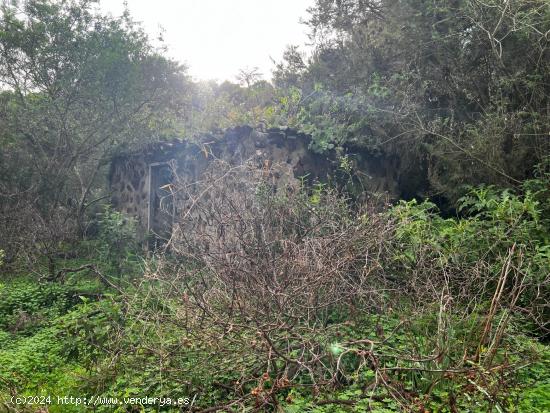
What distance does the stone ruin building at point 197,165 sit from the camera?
8289 millimetres

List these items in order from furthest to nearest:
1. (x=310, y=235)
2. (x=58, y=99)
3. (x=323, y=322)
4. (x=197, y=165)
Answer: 1. (x=58, y=99)
2. (x=197, y=165)
3. (x=310, y=235)
4. (x=323, y=322)

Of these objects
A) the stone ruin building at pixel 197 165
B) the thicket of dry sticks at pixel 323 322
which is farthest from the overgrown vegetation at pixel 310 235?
the stone ruin building at pixel 197 165

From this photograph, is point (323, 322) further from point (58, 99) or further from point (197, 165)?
point (58, 99)

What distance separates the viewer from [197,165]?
30.1 ft

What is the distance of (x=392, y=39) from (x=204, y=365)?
8126 millimetres

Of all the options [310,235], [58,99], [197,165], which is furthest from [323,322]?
[58,99]

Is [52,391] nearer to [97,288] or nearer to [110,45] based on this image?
[97,288]

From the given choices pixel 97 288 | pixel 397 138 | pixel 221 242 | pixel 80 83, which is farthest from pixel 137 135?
pixel 221 242

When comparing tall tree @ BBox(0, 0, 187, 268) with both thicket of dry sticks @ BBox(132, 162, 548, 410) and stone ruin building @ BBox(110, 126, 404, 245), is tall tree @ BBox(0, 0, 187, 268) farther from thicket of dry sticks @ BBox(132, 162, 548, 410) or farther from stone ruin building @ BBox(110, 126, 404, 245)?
thicket of dry sticks @ BBox(132, 162, 548, 410)

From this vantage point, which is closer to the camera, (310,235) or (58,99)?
(310,235)

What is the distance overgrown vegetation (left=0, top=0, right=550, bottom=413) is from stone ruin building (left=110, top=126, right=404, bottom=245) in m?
0.37

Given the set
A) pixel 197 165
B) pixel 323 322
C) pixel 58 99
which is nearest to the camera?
pixel 323 322

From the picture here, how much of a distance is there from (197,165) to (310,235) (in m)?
4.58

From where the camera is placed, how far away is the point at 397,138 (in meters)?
9.30
